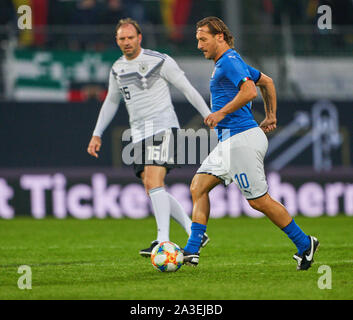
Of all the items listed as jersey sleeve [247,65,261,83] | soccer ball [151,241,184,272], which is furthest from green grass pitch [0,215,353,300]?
jersey sleeve [247,65,261,83]

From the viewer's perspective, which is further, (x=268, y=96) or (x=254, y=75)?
(x=268, y=96)

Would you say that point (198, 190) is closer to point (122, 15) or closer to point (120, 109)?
point (120, 109)

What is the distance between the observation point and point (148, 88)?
27.1 feet

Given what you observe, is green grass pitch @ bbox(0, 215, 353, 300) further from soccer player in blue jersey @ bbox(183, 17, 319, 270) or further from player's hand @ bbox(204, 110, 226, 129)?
player's hand @ bbox(204, 110, 226, 129)

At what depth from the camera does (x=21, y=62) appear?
1442 centimetres

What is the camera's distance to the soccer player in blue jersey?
21.6 ft

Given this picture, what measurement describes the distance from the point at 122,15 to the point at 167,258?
9.75 metres

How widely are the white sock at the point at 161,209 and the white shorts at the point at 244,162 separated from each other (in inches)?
51.5

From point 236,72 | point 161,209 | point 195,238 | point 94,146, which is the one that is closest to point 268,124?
point 236,72

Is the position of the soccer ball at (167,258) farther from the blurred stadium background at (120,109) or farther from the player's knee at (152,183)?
the blurred stadium background at (120,109)

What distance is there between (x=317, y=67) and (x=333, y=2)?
1.47 m

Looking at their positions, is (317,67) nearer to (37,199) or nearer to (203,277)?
(37,199)

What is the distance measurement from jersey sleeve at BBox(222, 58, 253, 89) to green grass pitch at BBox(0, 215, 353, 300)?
1.54m

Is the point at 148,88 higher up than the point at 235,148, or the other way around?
the point at 148,88
